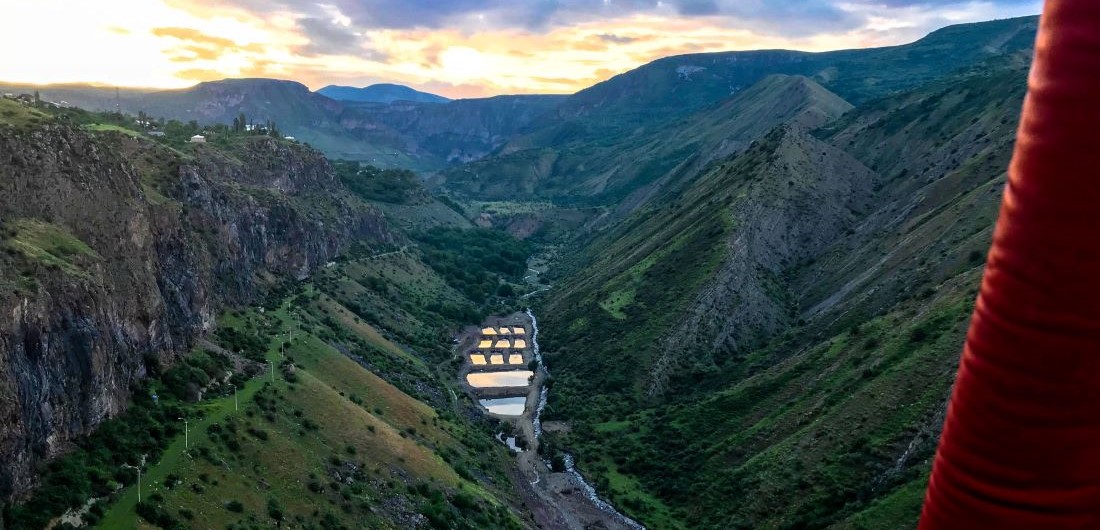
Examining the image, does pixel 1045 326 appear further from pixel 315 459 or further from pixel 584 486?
pixel 584 486

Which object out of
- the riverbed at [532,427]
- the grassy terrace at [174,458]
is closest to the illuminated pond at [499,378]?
the riverbed at [532,427]

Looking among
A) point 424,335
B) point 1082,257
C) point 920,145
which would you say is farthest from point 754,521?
point 920,145

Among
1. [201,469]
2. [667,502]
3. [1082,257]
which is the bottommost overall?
[667,502]

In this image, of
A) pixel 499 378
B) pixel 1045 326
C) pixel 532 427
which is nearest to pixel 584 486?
pixel 532 427

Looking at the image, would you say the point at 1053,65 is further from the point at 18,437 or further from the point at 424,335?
the point at 424,335

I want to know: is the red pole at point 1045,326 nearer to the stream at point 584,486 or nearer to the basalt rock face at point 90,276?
the basalt rock face at point 90,276

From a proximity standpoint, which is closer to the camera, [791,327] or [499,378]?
[791,327]

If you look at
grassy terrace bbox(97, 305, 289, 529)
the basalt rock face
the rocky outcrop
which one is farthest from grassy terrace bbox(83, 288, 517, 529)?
the rocky outcrop
